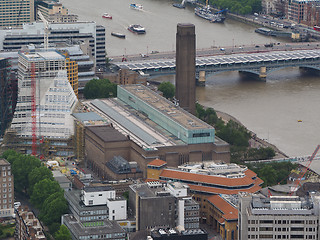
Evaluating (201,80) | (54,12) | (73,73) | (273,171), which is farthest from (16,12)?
(273,171)

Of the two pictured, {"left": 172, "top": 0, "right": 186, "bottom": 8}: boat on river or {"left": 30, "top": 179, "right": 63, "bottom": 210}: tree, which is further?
{"left": 172, "top": 0, "right": 186, "bottom": 8}: boat on river

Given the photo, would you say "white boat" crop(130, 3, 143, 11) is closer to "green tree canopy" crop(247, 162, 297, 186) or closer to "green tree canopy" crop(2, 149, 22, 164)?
"green tree canopy" crop(2, 149, 22, 164)

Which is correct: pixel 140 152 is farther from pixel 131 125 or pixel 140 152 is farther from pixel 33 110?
pixel 33 110

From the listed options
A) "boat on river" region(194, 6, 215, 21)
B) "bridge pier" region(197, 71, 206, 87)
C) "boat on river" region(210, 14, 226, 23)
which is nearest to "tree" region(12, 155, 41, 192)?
"bridge pier" region(197, 71, 206, 87)

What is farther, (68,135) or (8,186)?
(68,135)

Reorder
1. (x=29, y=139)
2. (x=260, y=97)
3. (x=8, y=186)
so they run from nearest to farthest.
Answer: (x=8, y=186) < (x=29, y=139) < (x=260, y=97)

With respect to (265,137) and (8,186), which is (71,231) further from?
(265,137)

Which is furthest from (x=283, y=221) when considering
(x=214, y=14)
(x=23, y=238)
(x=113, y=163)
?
(x=214, y=14)
